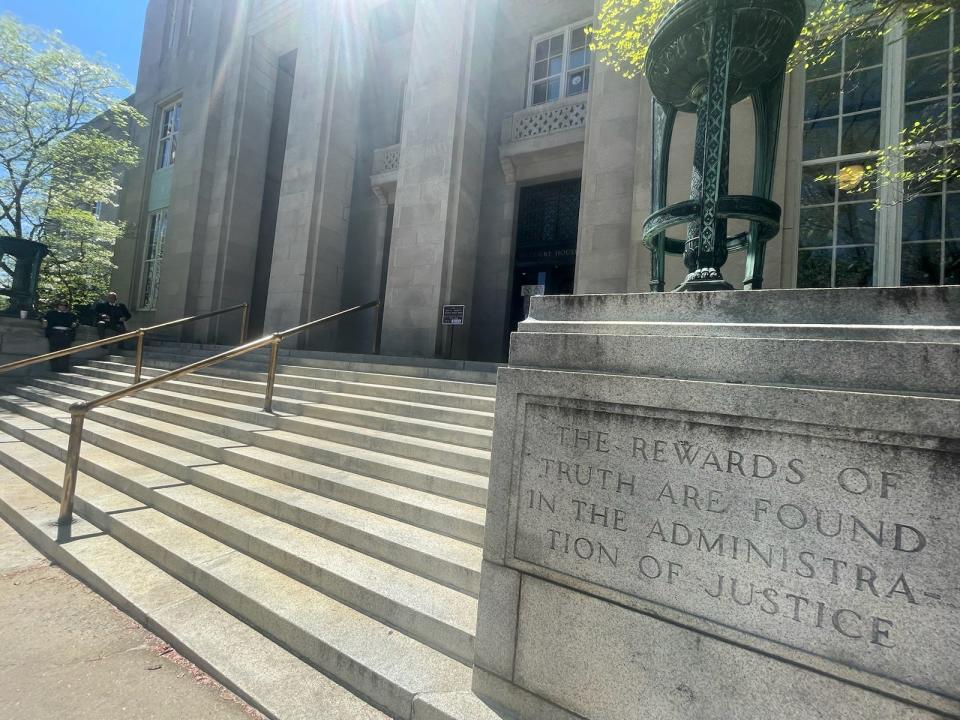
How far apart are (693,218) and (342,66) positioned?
46.0ft

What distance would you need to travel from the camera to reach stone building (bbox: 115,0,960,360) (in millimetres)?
7215

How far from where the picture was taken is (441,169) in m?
11.0

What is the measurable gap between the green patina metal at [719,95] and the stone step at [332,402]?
9.40 ft

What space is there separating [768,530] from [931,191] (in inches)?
301

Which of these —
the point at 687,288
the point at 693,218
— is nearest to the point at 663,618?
the point at 687,288

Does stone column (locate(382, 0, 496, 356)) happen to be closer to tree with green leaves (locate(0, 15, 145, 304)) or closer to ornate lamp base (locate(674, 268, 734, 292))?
ornate lamp base (locate(674, 268, 734, 292))

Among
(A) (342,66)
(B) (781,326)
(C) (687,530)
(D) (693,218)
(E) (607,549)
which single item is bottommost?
(E) (607,549)

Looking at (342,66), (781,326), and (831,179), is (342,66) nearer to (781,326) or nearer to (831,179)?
(831,179)

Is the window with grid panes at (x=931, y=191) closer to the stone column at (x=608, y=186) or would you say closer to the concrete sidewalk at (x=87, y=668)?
the stone column at (x=608, y=186)

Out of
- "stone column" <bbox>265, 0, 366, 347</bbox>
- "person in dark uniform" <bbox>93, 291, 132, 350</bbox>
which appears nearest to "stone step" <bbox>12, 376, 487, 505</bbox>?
"stone column" <bbox>265, 0, 366, 347</bbox>

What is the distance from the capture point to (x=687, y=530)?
185 cm

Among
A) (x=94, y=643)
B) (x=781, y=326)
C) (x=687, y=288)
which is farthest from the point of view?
(x=94, y=643)

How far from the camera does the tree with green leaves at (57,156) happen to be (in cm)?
1588

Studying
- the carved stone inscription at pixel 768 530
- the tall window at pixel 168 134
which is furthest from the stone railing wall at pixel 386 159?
the carved stone inscription at pixel 768 530
